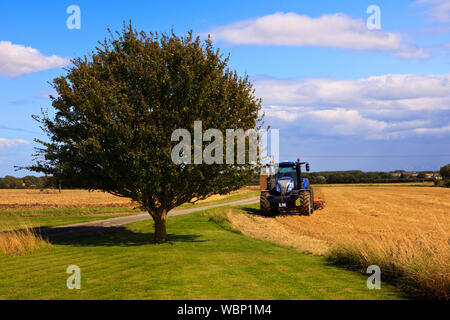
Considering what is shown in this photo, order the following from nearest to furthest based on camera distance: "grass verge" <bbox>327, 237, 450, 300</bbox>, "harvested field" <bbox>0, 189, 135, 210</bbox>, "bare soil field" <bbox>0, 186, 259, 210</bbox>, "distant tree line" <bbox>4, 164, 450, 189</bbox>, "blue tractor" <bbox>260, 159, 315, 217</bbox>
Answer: "grass verge" <bbox>327, 237, 450, 300</bbox> < "blue tractor" <bbox>260, 159, 315, 217</bbox> < "bare soil field" <bbox>0, 186, 259, 210</bbox> < "harvested field" <bbox>0, 189, 135, 210</bbox> < "distant tree line" <bbox>4, 164, 450, 189</bbox>

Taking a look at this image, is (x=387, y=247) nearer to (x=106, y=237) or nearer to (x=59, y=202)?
(x=106, y=237)

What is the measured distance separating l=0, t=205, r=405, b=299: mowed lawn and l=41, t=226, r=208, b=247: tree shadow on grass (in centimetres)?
152

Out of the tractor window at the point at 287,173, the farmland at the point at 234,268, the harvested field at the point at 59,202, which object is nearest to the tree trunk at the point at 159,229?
the farmland at the point at 234,268

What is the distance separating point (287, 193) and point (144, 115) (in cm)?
1865

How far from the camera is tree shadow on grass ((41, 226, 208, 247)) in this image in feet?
68.0

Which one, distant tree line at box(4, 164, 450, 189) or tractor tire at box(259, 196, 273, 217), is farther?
distant tree line at box(4, 164, 450, 189)

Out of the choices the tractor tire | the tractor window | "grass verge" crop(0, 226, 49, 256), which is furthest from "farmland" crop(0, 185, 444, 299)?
the tractor window

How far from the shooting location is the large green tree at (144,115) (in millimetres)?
17516

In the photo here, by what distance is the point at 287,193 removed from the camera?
3381cm

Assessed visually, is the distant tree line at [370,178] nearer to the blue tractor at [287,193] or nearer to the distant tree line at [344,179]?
the distant tree line at [344,179]

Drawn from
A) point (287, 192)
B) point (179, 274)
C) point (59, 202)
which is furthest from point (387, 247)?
point (59, 202)

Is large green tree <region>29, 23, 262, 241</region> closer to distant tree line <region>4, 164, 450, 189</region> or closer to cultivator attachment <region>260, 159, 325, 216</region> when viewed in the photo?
cultivator attachment <region>260, 159, 325, 216</region>

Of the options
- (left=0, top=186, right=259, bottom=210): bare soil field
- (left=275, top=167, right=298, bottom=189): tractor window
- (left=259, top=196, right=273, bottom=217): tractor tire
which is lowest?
(left=0, top=186, right=259, bottom=210): bare soil field
